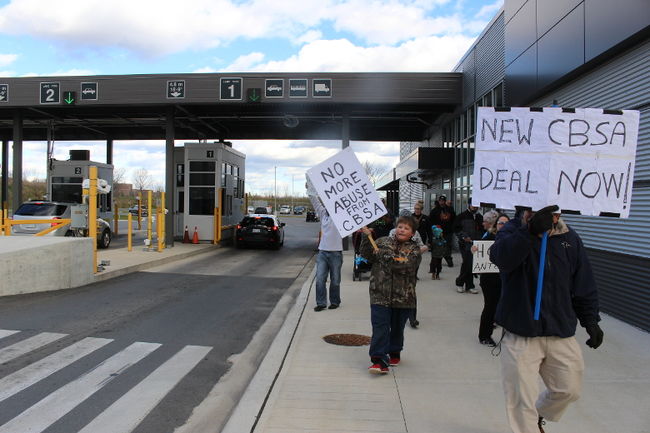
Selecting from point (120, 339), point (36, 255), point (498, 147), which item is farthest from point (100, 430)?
point (36, 255)

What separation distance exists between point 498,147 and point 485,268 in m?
2.71

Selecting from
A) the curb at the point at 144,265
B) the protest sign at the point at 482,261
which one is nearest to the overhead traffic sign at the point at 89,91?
the curb at the point at 144,265

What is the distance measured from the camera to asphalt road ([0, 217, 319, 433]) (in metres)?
4.39

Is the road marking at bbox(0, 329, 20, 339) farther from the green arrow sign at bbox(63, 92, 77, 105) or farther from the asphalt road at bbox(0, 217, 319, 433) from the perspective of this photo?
the green arrow sign at bbox(63, 92, 77, 105)

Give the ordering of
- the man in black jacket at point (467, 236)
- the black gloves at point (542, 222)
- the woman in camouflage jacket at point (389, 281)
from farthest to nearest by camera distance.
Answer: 1. the man in black jacket at point (467, 236)
2. the woman in camouflage jacket at point (389, 281)
3. the black gloves at point (542, 222)

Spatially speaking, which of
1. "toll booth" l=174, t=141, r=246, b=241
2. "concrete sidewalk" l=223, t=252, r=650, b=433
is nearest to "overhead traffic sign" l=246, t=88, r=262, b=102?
"toll booth" l=174, t=141, r=246, b=241

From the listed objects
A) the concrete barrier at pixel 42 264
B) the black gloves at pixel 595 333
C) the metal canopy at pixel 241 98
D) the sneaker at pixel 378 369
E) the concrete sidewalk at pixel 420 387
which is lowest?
the concrete sidewalk at pixel 420 387

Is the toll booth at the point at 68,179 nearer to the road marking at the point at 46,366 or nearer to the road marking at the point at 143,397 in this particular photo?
the road marking at the point at 46,366

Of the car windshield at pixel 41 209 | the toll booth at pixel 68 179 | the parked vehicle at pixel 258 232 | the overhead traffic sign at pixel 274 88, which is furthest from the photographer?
the toll booth at pixel 68 179

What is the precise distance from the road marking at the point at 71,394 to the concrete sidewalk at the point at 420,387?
151 centimetres

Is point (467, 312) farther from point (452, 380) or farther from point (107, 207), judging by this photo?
point (107, 207)

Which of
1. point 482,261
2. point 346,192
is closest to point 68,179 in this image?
point 346,192

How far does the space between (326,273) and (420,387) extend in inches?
152

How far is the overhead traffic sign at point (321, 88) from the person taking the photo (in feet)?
57.4
